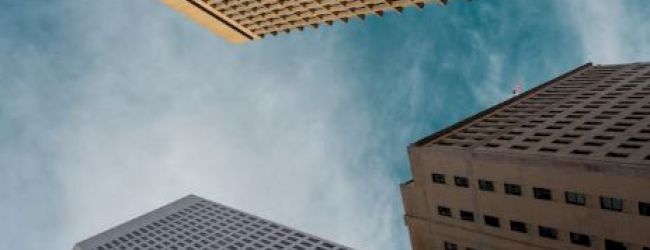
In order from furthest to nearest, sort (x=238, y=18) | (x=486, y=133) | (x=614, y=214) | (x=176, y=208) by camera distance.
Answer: (x=176, y=208), (x=238, y=18), (x=486, y=133), (x=614, y=214)

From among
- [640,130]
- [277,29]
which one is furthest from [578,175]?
[277,29]

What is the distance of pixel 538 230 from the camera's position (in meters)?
58.0

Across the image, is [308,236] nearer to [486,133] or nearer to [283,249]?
[283,249]

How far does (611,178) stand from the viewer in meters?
52.2

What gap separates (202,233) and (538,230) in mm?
102842

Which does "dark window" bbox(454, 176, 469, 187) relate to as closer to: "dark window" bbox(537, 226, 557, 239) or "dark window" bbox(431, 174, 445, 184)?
"dark window" bbox(431, 174, 445, 184)

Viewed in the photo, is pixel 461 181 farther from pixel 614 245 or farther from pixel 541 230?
pixel 614 245

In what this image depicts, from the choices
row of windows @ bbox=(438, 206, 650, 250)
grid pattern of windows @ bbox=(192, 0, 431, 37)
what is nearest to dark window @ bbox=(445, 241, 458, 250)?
row of windows @ bbox=(438, 206, 650, 250)

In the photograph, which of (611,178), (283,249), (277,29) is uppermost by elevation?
(277,29)

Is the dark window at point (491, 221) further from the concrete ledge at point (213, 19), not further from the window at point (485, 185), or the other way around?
the concrete ledge at point (213, 19)

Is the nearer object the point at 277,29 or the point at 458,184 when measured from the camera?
the point at 458,184

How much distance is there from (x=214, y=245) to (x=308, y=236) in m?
19.0

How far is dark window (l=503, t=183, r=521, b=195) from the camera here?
5941cm

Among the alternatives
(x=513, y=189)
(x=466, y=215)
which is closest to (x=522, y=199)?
(x=513, y=189)
